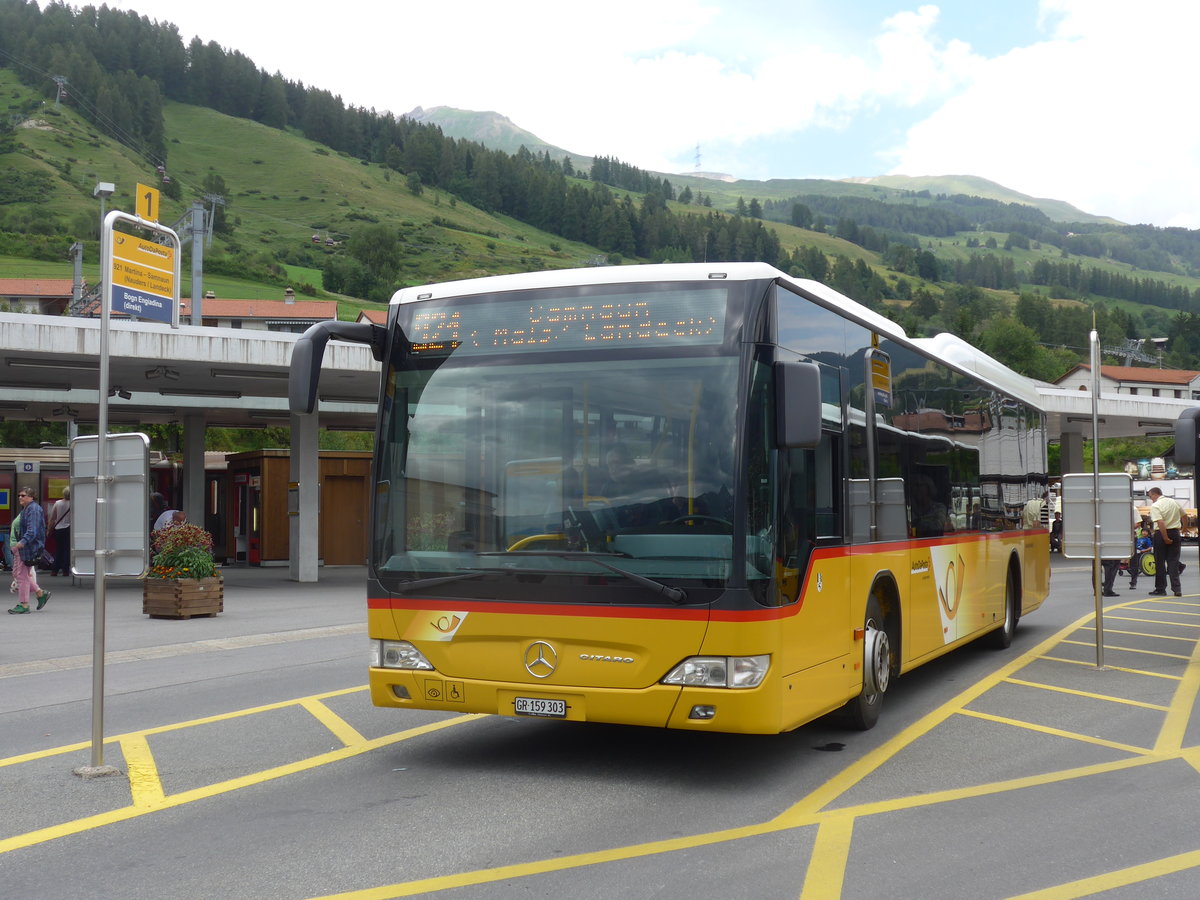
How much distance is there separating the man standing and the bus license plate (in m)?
16.5

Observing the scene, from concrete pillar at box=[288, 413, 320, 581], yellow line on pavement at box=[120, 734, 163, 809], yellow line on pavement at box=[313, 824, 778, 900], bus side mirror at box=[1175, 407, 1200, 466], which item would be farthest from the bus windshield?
concrete pillar at box=[288, 413, 320, 581]

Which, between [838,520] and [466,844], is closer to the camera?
[466,844]

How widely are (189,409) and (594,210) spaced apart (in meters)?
128

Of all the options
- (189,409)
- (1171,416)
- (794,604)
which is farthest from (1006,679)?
(1171,416)

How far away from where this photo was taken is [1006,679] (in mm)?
11383

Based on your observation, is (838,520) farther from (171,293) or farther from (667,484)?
(171,293)

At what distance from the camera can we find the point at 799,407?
260 inches

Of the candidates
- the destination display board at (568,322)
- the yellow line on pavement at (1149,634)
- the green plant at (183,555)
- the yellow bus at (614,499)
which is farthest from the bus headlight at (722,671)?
the green plant at (183,555)

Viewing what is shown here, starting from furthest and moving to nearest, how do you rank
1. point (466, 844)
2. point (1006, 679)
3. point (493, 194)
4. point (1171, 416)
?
point (493, 194) → point (1171, 416) → point (1006, 679) → point (466, 844)

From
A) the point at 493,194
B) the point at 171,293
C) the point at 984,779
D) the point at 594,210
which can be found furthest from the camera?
the point at 493,194

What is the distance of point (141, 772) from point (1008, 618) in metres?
9.64

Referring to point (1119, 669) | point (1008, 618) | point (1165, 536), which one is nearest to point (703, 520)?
point (1119, 669)

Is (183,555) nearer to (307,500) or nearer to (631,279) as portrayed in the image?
(307,500)

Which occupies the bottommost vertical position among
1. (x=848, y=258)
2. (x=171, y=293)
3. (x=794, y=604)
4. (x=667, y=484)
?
(x=794, y=604)
